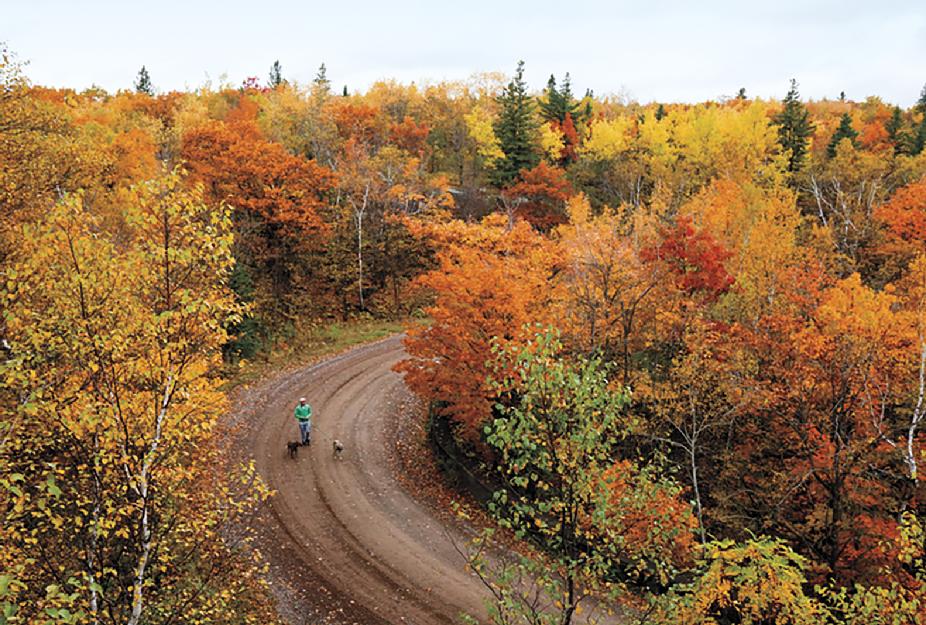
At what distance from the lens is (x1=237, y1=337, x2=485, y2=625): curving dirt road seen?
15.9m

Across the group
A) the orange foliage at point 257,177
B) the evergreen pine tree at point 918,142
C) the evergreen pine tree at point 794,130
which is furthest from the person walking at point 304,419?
the evergreen pine tree at point 918,142

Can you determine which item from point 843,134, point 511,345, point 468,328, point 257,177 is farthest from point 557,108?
point 511,345

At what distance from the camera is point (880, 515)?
1942 centimetres

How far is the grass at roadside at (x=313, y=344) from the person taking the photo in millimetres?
31297

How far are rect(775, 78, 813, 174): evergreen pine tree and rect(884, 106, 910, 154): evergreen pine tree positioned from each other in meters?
10.4

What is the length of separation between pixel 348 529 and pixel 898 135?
65.4 meters

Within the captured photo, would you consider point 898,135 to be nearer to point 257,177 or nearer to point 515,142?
point 515,142

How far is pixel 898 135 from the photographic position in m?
56.1

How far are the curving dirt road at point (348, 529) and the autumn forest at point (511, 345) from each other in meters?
1.01

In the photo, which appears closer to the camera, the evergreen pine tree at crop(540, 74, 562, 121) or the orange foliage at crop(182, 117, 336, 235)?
the orange foliage at crop(182, 117, 336, 235)

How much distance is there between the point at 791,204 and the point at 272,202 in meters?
34.2

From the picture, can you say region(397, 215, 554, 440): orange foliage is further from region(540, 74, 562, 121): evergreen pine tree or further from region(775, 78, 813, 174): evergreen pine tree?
region(540, 74, 562, 121): evergreen pine tree

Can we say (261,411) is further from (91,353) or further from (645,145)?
(645,145)

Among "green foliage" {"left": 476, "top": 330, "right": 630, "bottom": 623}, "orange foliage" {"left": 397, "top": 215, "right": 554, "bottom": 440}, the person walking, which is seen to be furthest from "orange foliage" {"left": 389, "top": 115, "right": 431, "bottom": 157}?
"green foliage" {"left": 476, "top": 330, "right": 630, "bottom": 623}
